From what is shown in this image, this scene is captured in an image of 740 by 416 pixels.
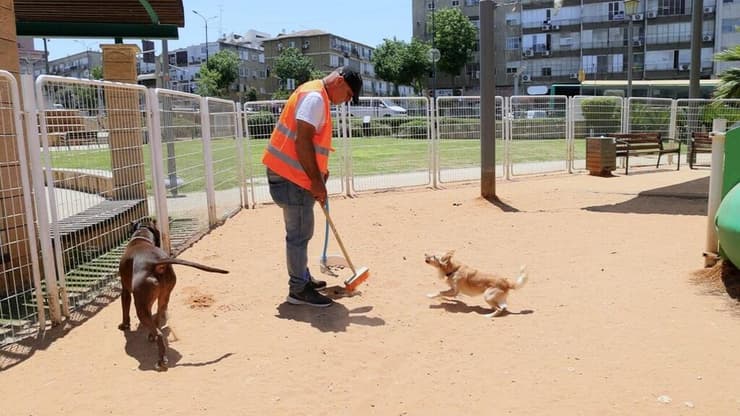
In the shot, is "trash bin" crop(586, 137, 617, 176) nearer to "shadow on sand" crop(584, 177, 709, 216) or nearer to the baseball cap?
"shadow on sand" crop(584, 177, 709, 216)

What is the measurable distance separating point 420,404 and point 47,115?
3.69 m

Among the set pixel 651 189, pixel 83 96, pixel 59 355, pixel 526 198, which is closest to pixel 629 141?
pixel 651 189

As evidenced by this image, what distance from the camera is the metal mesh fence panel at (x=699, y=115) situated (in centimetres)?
1720

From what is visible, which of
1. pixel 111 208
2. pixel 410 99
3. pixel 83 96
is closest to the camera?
pixel 83 96

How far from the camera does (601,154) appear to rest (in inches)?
527

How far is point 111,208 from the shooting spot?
630 centimetres

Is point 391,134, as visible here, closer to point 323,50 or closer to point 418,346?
point 418,346

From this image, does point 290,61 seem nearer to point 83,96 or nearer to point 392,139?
point 392,139

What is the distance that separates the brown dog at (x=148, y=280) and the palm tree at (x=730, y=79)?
2126 cm

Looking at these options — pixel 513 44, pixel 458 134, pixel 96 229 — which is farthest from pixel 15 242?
pixel 513 44

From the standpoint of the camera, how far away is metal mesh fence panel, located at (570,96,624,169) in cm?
1513

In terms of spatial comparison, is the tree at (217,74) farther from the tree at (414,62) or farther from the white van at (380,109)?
the white van at (380,109)

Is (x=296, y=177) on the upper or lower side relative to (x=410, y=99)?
lower

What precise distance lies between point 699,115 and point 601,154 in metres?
6.08
